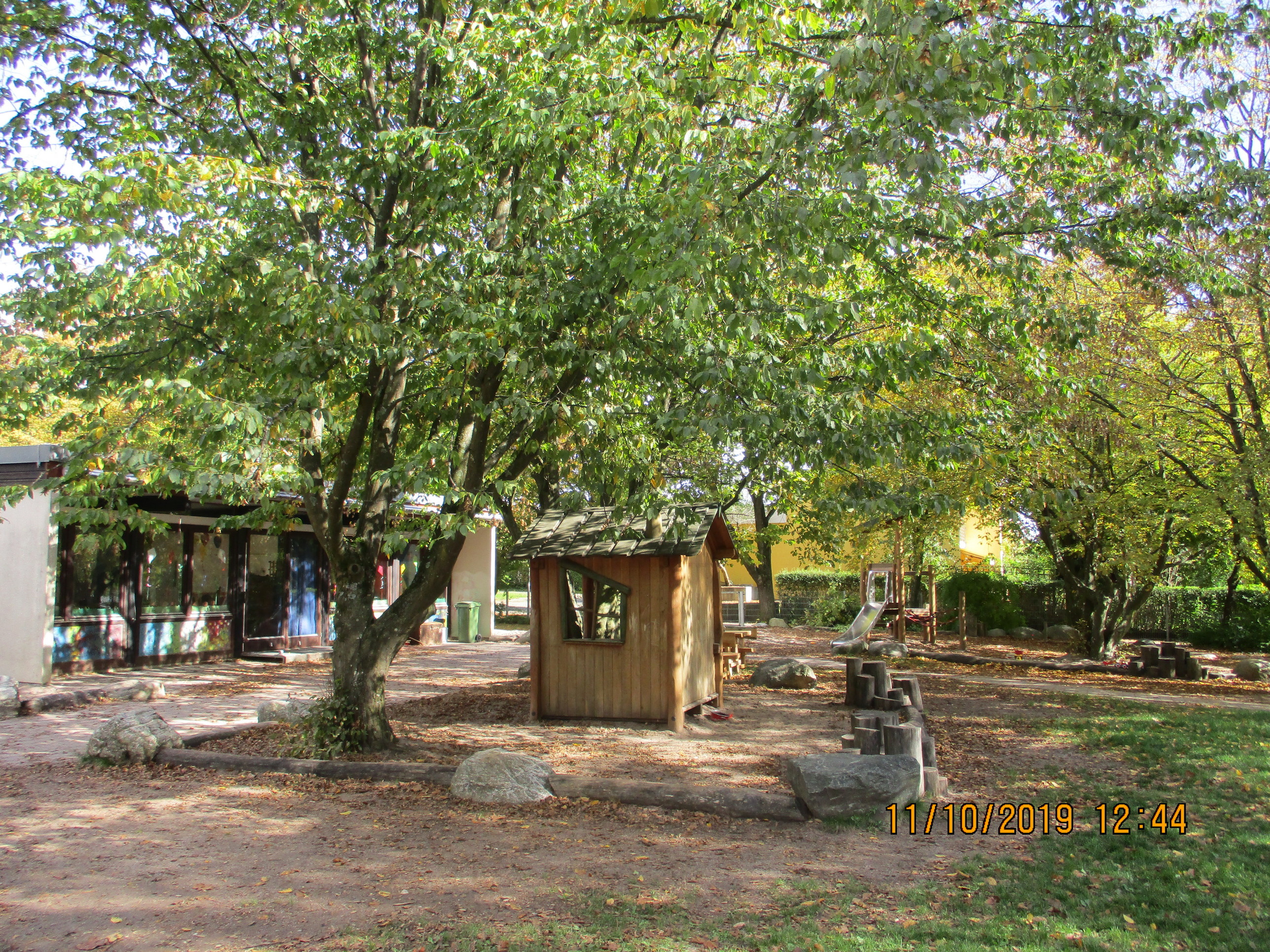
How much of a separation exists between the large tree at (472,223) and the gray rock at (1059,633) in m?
16.5

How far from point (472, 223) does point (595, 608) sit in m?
4.44

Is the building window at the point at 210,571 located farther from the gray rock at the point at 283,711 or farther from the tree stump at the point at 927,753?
the tree stump at the point at 927,753

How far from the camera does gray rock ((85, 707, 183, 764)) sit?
318 inches

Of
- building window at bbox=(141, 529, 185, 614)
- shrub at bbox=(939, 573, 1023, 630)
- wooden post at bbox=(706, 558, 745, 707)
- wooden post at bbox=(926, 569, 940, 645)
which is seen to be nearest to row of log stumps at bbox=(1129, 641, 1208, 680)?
wooden post at bbox=(926, 569, 940, 645)

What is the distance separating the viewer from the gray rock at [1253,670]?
15.6m

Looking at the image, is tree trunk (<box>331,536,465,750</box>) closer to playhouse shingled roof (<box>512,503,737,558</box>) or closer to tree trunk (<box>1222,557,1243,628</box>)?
playhouse shingled roof (<box>512,503,737,558</box>)

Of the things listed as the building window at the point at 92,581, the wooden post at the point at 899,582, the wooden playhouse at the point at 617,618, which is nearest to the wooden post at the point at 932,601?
the wooden post at the point at 899,582

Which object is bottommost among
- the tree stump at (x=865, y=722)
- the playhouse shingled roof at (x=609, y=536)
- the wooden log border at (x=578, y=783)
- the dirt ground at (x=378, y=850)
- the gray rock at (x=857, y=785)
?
the dirt ground at (x=378, y=850)

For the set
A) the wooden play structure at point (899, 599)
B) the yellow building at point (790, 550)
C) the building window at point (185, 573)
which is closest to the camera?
the building window at point (185, 573)

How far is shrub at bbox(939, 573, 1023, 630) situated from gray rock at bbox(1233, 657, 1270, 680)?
8.81m

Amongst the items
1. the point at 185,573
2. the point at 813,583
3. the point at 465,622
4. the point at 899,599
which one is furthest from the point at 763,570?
the point at 185,573

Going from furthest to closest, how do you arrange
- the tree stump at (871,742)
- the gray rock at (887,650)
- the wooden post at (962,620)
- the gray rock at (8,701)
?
the wooden post at (962,620) → the gray rock at (887,650) → the gray rock at (8,701) → the tree stump at (871,742)

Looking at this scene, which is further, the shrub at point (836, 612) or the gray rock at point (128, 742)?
the shrub at point (836, 612)

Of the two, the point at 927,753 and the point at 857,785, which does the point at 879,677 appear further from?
the point at 857,785
